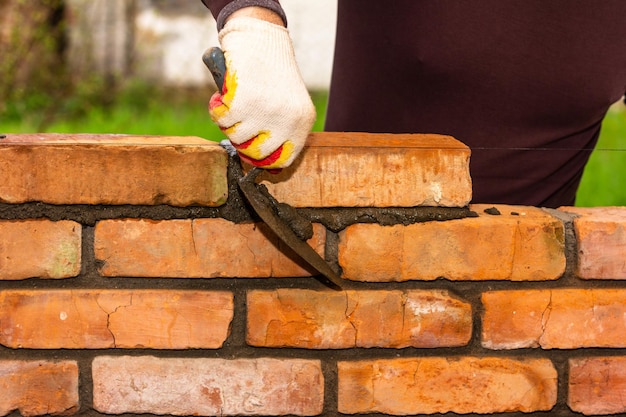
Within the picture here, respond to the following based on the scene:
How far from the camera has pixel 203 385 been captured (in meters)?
1.60

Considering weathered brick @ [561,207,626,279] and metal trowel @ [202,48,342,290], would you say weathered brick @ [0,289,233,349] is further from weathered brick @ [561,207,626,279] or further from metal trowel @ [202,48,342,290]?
weathered brick @ [561,207,626,279]

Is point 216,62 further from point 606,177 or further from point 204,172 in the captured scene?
point 606,177

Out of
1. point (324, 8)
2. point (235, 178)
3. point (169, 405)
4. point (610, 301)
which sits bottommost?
point (169, 405)

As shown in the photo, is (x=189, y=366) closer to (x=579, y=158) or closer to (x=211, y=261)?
(x=211, y=261)

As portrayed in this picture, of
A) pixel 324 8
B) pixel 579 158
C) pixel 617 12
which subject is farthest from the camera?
pixel 324 8

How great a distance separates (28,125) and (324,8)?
121 inches

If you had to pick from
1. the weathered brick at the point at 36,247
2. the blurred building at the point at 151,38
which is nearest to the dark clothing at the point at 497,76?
the weathered brick at the point at 36,247

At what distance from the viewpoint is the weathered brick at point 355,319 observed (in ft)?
5.23

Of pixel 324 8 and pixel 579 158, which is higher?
pixel 324 8

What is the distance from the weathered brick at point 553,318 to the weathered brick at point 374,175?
238 mm

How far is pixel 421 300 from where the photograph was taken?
1.62 m

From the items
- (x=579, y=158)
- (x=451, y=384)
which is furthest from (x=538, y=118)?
(x=451, y=384)

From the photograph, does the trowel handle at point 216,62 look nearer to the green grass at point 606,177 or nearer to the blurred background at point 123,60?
the green grass at point 606,177

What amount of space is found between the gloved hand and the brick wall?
13 cm
